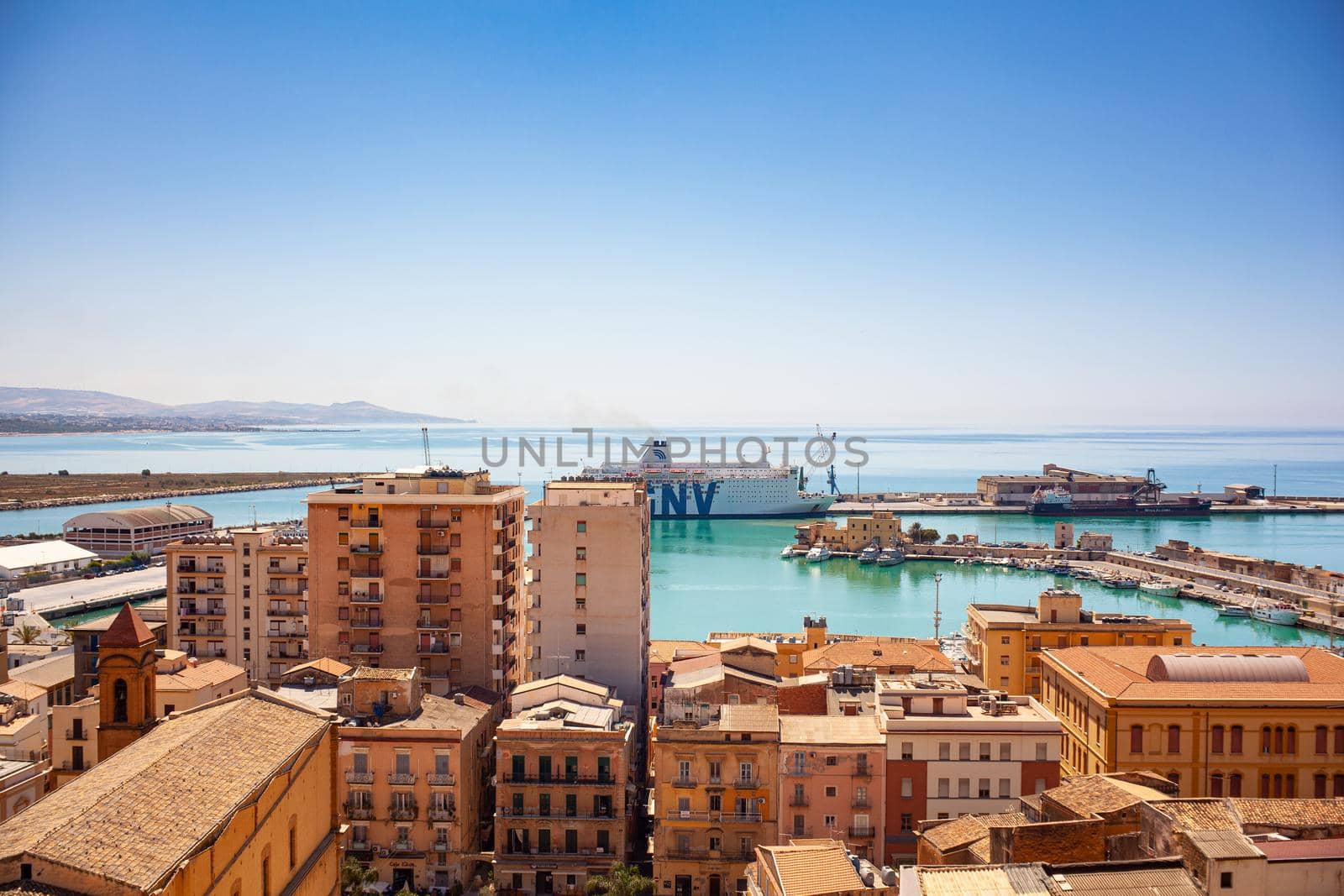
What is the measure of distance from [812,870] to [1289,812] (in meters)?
3.56

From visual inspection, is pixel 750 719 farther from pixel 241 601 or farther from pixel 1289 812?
pixel 241 601

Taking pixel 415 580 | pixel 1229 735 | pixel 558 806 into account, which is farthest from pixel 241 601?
pixel 1229 735

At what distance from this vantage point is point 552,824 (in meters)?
12.0

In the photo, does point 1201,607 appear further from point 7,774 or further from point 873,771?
point 7,774

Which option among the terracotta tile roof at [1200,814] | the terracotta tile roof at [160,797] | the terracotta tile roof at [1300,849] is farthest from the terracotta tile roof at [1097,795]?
the terracotta tile roof at [160,797]

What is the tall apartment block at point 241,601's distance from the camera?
60.6 feet

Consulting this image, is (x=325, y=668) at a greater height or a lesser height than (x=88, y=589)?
greater

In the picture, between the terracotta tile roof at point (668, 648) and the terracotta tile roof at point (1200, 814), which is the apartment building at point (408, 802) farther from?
the terracotta tile roof at point (1200, 814)

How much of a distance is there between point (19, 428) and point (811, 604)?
6092 inches

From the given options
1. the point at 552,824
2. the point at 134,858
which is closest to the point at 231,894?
the point at 134,858

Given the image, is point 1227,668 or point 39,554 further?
point 39,554

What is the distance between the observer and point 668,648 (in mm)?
20359

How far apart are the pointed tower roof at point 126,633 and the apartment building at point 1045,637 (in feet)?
45.4

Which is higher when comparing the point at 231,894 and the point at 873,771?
the point at 231,894
